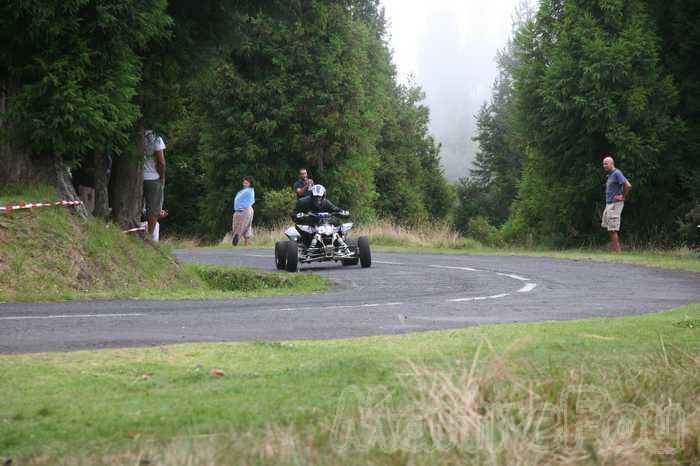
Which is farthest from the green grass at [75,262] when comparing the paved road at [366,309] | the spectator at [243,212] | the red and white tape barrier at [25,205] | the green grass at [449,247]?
the spectator at [243,212]

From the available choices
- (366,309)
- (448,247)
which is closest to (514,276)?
(366,309)

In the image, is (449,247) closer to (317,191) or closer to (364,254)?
(364,254)

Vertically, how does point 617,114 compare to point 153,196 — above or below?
above

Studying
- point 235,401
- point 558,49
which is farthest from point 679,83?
point 235,401

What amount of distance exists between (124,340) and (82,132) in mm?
6434

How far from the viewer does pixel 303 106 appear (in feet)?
178

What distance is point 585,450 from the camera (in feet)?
13.7

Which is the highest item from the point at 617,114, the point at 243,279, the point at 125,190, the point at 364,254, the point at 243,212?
the point at 617,114

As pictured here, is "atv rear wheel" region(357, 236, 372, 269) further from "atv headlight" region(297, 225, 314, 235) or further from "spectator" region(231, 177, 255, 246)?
"spectator" region(231, 177, 255, 246)

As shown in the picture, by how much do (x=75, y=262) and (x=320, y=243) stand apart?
8.02m

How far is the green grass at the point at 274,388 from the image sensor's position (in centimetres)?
407

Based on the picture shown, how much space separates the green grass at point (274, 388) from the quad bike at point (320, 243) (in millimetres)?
Answer: 14211

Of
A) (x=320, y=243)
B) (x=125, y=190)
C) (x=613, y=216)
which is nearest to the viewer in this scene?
(x=125, y=190)

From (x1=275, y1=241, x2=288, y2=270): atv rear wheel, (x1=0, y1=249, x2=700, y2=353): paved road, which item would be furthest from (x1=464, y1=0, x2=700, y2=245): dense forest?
(x1=0, y1=249, x2=700, y2=353): paved road
